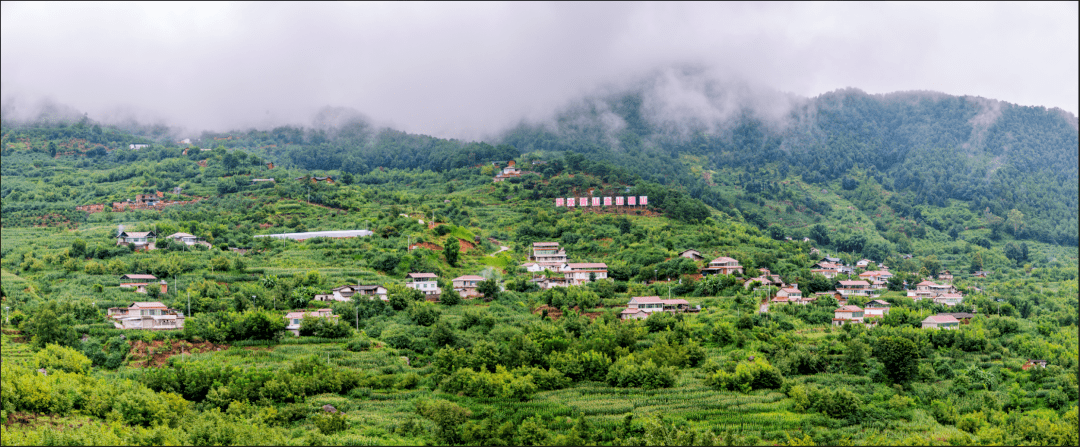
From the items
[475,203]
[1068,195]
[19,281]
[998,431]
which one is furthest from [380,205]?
[1068,195]

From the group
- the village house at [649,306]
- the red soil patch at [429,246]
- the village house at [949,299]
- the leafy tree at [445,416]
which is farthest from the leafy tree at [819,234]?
the leafy tree at [445,416]

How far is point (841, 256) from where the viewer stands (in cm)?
3991

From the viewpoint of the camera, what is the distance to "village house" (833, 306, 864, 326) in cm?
2729

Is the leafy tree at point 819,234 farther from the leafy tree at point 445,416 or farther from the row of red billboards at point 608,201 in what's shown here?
the leafy tree at point 445,416

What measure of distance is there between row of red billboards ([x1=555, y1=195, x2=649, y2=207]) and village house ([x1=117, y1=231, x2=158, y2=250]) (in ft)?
57.2

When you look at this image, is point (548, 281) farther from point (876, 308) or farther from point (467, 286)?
point (876, 308)

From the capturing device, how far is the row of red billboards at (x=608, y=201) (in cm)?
4025

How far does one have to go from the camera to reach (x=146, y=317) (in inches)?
990

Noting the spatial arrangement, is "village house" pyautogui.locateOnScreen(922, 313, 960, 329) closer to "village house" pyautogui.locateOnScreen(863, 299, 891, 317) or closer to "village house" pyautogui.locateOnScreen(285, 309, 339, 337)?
"village house" pyautogui.locateOnScreen(863, 299, 891, 317)

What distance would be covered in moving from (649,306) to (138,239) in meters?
18.4

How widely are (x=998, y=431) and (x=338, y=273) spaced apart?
19990mm

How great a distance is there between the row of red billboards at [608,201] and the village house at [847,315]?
1388cm

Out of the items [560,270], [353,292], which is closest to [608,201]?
[560,270]

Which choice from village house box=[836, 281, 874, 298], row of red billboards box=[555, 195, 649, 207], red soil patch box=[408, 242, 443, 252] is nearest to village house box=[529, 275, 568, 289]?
red soil patch box=[408, 242, 443, 252]
